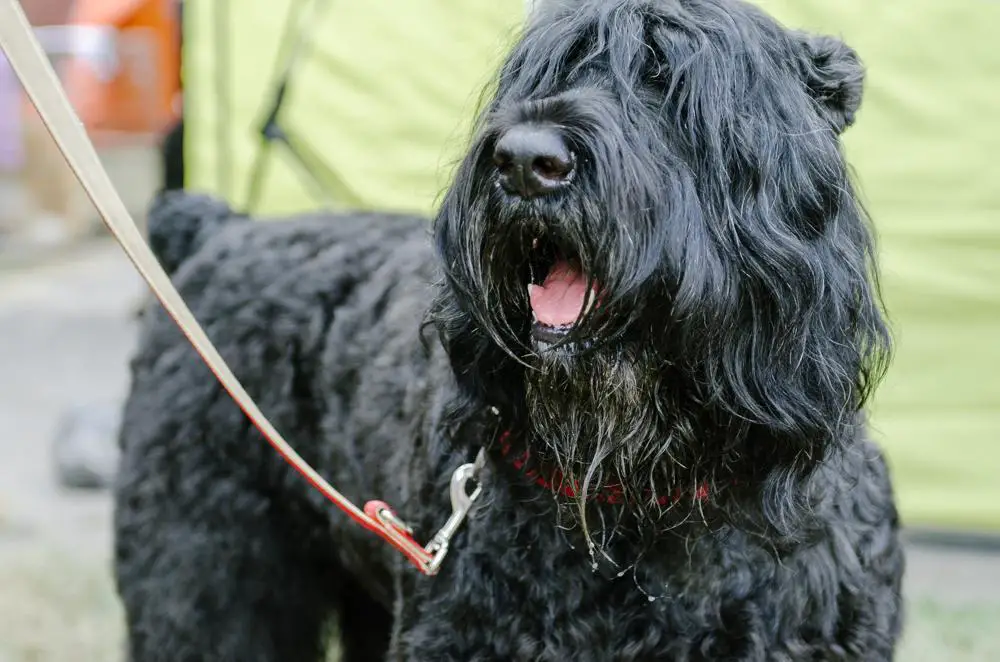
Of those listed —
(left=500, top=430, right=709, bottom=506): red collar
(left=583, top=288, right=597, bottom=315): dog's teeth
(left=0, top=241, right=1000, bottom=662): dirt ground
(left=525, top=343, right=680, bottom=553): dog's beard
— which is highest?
(left=583, top=288, right=597, bottom=315): dog's teeth

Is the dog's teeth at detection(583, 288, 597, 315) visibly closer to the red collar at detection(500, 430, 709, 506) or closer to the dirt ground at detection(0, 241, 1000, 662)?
the red collar at detection(500, 430, 709, 506)

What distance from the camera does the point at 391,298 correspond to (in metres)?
2.89

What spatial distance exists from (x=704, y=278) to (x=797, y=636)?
2.54 ft

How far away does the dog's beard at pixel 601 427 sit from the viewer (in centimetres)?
191

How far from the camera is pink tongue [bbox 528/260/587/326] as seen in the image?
188cm

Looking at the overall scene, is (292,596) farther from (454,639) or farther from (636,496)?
(636,496)

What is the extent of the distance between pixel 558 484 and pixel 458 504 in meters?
0.24

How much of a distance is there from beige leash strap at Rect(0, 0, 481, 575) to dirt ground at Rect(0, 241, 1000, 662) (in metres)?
2.43

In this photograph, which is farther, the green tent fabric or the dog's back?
the green tent fabric

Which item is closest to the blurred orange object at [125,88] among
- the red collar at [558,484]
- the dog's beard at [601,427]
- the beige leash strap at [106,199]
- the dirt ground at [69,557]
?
the dirt ground at [69,557]

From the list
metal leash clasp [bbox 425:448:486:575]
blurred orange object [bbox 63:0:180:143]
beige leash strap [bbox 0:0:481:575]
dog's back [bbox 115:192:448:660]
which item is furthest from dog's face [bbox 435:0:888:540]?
blurred orange object [bbox 63:0:180:143]

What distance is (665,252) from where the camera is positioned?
1.79 meters

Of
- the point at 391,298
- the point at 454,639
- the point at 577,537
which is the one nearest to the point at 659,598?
the point at 577,537

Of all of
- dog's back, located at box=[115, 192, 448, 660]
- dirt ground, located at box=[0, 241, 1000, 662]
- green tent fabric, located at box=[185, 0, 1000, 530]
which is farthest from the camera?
green tent fabric, located at box=[185, 0, 1000, 530]
